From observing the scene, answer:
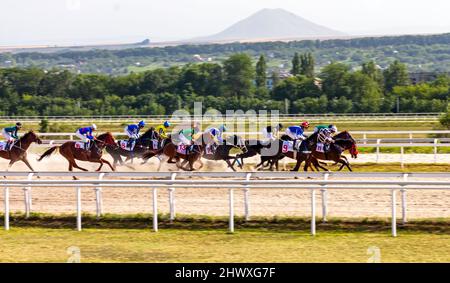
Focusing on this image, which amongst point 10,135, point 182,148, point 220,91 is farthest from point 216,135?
point 220,91

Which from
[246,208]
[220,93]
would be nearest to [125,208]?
[246,208]

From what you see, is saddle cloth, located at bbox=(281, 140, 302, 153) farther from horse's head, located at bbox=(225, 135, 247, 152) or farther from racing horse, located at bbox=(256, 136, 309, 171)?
horse's head, located at bbox=(225, 135, 247, 152)

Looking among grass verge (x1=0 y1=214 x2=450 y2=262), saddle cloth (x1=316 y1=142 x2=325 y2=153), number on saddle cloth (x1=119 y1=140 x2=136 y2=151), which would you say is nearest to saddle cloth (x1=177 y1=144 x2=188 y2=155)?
number on saddle cloth (x1=119 y1=140 x2=136 y2=151)

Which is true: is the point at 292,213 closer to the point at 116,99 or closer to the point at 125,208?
the point at 125,208

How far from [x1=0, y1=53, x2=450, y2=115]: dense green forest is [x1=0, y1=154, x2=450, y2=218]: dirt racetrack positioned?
3213cm

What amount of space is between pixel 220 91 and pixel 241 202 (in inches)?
1843

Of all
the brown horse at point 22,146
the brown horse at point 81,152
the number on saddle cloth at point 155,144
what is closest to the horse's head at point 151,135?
the number on saddle cloth at point 155,144

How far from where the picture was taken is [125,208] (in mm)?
12375

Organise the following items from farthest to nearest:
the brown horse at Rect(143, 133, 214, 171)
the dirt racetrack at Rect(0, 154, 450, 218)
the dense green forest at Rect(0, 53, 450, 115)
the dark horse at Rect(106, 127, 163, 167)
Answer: the dense green forest at Rect(0, 53, 450, 115) → the dark horse at Rect(106, 127, 163, 167) → the brown horse at Rect(143, 133, 214, 171) → the dirt racetrack at Rect(0, 154, 450, 218)

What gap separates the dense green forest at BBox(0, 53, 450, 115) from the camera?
4781cm

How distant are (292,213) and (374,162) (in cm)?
881

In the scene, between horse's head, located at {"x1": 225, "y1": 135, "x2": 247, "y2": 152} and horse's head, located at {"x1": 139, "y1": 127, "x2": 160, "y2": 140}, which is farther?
horse's head, located at {"x1": 139, "y1": 127, "x2": 160, "y2": 140}

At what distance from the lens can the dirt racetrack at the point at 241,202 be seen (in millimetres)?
11695

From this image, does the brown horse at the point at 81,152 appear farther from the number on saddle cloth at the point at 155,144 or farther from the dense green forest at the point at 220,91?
the dense green forest at the point at 220,91
